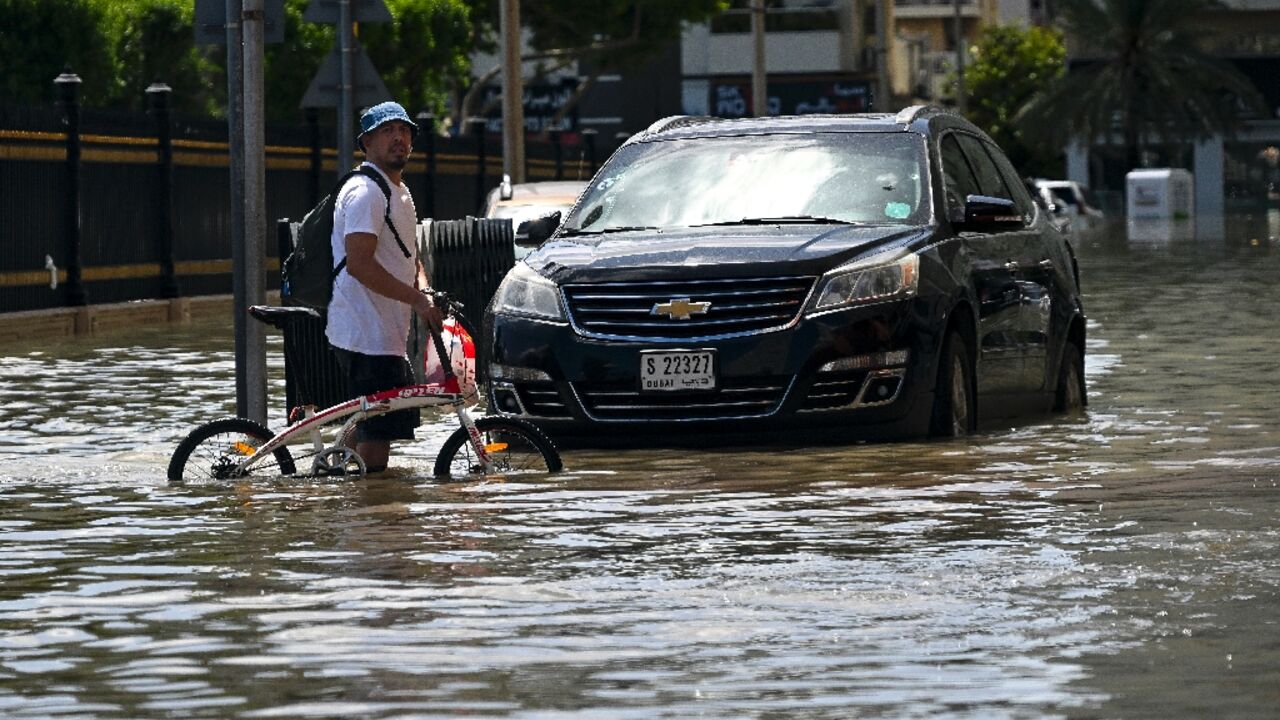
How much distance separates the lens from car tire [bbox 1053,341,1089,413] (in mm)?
16531

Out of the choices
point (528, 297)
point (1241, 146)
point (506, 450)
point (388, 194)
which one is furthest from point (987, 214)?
point (1241, 146)

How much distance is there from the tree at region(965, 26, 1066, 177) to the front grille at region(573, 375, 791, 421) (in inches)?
4148

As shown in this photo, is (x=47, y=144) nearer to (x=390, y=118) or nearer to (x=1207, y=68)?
(x=390, y=118)

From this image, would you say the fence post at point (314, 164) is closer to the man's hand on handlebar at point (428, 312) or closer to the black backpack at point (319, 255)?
the black backpack at point (319, 255)

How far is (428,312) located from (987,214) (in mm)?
3345

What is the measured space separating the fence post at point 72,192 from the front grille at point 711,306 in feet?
48.6

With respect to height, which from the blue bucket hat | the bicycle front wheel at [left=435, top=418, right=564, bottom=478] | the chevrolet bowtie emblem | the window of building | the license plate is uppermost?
the window of building

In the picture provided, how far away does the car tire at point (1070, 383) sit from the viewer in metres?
16.5

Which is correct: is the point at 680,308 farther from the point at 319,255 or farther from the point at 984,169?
the point at 984,169

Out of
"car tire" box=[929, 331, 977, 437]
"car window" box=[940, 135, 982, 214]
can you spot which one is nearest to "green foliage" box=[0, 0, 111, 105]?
"car window" box=[940, 135, 982, 214]

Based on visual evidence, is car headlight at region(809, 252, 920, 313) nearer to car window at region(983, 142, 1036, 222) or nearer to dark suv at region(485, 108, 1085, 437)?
dark suv at region(485, 108, 1085, 437)

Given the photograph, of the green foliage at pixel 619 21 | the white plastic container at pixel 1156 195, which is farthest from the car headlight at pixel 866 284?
the white plastic container at pixel 1156 195

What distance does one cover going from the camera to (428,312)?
12.7 metres

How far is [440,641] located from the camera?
8.19 m
